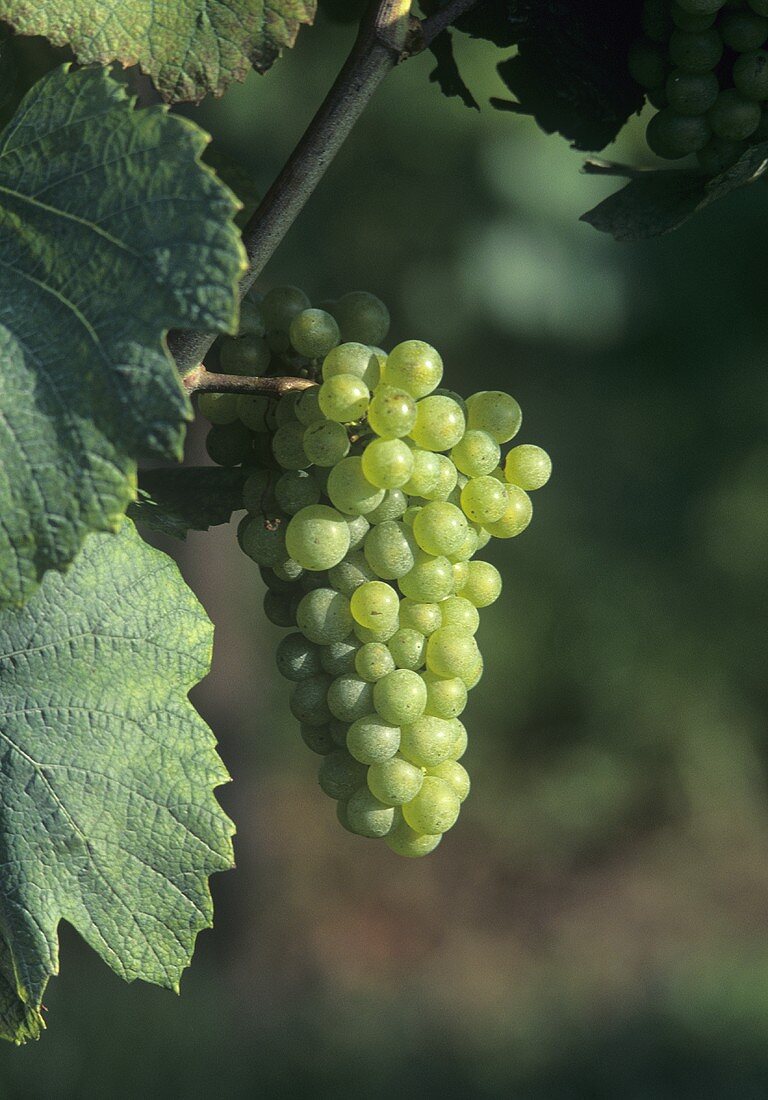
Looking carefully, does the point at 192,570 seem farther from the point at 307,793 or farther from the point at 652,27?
the point at 307,793

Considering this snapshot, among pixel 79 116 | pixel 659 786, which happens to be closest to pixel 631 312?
pixel 659 786

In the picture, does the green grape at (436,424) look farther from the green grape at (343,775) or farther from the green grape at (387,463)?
the green grape at (343,775)

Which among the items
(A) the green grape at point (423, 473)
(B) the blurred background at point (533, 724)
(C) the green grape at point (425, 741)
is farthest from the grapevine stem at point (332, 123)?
(B) the blurred background at point (533, 724)

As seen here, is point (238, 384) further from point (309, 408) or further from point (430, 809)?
point (430, 809)

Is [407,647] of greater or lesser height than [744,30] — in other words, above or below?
below

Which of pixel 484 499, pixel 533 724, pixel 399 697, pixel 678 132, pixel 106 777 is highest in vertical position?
pixel 678 132

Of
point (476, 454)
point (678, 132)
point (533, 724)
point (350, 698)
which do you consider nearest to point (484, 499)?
point (476, 454)
